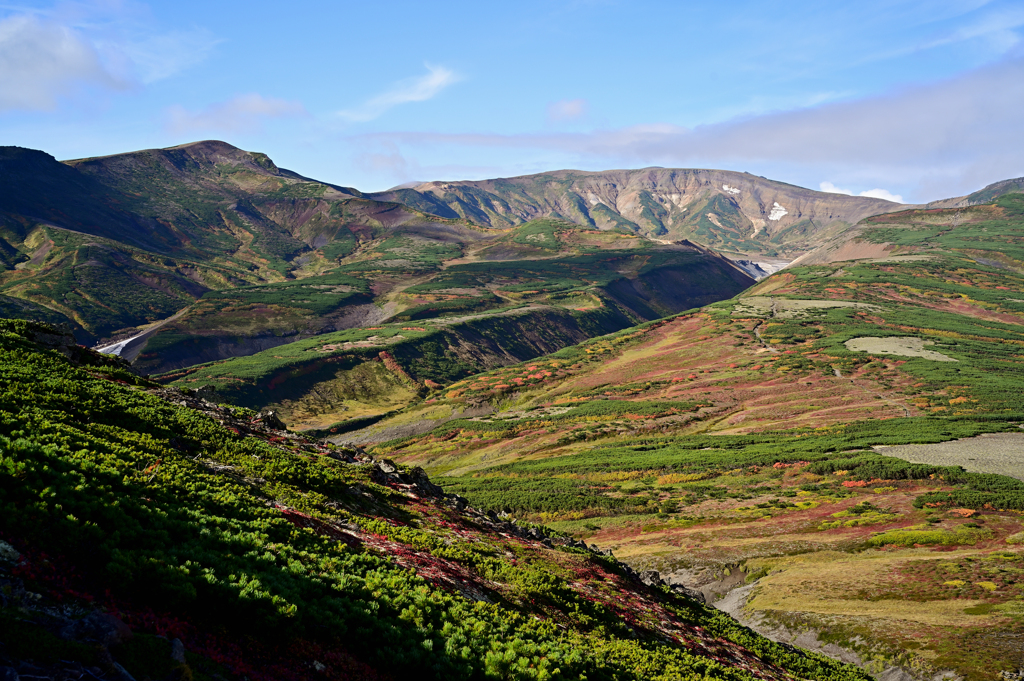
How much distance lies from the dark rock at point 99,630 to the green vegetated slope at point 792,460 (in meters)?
39.9

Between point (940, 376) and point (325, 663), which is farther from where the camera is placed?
point (940, 376)

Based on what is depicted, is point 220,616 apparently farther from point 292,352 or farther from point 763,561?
point 292,352

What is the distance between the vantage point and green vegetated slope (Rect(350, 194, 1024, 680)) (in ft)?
136

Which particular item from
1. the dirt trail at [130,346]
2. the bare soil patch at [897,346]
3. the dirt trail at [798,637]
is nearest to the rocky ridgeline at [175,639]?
the dirt trail at [798,637]

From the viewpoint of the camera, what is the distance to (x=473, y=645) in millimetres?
17969

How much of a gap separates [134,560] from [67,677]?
4.86 meters

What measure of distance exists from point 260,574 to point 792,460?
80694 mm

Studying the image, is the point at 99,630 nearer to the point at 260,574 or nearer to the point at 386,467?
the point at 260,574

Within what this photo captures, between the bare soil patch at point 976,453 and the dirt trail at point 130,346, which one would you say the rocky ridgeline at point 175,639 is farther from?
the dirt trail at point 130,346

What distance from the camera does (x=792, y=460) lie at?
269 feet

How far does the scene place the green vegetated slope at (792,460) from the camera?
4138 cm

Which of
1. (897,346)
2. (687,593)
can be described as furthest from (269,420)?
(897,346)

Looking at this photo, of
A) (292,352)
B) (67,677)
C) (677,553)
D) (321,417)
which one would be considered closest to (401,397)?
(321,417)

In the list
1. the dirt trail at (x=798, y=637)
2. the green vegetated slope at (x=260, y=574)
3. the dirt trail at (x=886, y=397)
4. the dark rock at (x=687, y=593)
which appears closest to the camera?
the green vegetated slope at (x=260, y=574)
